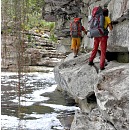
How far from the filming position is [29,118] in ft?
31.0

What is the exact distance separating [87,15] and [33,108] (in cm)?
431

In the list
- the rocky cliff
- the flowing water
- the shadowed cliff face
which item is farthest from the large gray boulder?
the flowing water

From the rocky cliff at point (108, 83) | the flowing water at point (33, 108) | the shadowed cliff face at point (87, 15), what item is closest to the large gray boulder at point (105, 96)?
the rocky cliff at point (108, 83)

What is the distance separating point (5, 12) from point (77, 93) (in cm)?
315

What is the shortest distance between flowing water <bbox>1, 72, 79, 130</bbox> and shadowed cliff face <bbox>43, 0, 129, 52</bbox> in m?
2.55

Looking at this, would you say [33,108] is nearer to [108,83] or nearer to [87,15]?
[87,15]

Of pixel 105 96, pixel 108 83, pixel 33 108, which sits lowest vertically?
pixel 33 108

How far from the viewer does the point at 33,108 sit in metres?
10.9

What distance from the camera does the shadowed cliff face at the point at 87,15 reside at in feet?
22.7

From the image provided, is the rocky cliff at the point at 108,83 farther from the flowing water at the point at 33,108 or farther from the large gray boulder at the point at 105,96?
the flowing water at the point at 33,108

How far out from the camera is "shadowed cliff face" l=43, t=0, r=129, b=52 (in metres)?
6.91

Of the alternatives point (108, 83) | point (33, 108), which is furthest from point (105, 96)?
point (33, 108)

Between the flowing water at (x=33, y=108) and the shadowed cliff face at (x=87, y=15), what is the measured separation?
8.37 ft

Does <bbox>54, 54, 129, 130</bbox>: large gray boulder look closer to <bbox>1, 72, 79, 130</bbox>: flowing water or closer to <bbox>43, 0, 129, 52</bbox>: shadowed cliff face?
<bbox>43, 0, 129, 52</bbox>: shadowed cliff face
